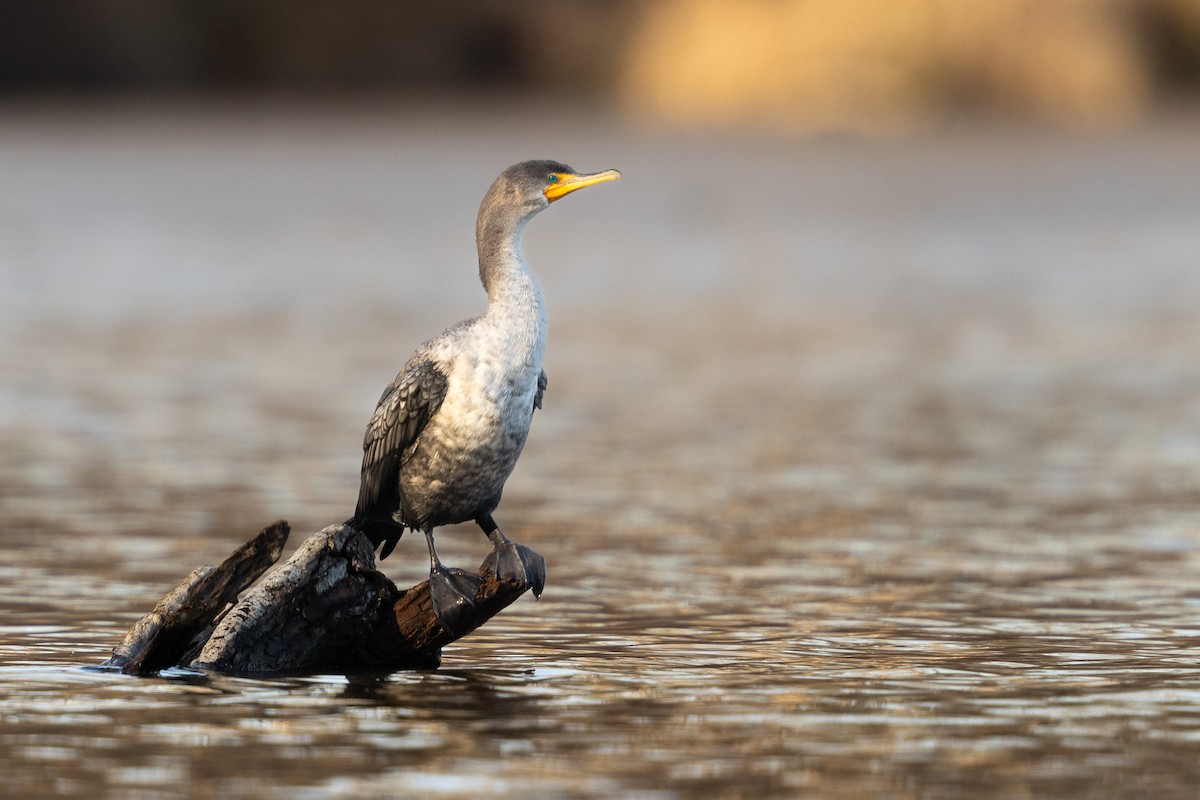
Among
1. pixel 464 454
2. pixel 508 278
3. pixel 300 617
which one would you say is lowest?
pixel 300 617

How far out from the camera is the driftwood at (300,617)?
6766mm

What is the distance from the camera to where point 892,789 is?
17.7 ft

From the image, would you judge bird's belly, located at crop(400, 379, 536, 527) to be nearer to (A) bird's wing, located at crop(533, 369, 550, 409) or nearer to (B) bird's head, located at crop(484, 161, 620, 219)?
(A) bird's wing, located at crop(533, 369, 550, 409)

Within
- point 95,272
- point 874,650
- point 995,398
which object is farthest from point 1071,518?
point 95,272

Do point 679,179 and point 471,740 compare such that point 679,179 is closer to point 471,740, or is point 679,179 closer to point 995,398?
point 995,398

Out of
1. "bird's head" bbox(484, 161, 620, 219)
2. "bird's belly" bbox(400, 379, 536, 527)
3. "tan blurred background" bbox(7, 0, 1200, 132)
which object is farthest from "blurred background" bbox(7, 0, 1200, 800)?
"tan blurred background" bbox(7, 0, 1200, 132)

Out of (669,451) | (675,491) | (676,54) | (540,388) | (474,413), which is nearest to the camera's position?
(474,413)

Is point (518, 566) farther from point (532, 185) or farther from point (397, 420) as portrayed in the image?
point (532, 185)

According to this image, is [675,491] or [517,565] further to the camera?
[675,491]

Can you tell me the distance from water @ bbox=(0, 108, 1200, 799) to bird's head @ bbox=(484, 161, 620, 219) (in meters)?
1.32

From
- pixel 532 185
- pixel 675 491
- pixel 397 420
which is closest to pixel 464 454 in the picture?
pixel 397 420

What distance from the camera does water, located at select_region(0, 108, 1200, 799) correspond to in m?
5.85

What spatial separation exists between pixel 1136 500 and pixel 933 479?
1.04m

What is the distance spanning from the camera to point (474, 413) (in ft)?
21.7
